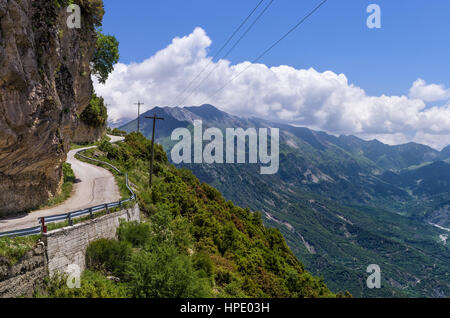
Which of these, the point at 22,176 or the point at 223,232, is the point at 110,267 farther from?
the point at 223,232

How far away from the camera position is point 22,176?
55.1 feet

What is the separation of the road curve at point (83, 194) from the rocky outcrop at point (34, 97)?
1313 millimetres

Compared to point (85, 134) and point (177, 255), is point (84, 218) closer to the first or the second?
point (177, 255)

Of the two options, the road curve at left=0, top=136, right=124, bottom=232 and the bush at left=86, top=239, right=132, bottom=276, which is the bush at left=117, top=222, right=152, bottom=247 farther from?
the road curve at left=0, top=136, right=124, bottom=232

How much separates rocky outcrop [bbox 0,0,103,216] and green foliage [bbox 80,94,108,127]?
2708cm

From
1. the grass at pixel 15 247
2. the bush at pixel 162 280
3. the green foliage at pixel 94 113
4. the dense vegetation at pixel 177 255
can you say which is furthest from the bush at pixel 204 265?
the green foliage at pixel 94 113

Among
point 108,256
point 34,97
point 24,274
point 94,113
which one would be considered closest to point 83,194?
point 108,256

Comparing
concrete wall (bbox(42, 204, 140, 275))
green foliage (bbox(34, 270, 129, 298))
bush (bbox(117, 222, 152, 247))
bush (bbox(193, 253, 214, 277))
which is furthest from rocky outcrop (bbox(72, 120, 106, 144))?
green foliage (bbox(34, 270, 129, 298))

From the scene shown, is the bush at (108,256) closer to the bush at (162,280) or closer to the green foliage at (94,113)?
the bush at (162,280)

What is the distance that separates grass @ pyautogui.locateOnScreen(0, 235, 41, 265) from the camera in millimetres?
10438

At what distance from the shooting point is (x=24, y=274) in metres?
10.8

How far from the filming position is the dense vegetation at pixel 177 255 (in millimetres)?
12406
